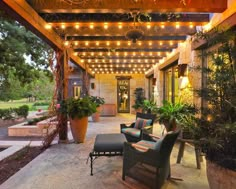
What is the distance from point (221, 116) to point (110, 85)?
9.71 m

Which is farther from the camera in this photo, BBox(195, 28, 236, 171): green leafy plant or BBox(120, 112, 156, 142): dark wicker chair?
BBox(120, 112, 156, 142): dark wicker chair

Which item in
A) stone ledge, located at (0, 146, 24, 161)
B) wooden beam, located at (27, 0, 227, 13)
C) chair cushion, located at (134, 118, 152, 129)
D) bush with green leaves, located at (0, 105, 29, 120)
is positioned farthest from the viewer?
bush with green leaves, located at (0, 105, 29, 120)

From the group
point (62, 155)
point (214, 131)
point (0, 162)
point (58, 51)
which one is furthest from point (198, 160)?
point (58, 51)

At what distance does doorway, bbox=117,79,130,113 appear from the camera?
457 inches

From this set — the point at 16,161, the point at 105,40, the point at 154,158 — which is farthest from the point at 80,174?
the point at 105,40

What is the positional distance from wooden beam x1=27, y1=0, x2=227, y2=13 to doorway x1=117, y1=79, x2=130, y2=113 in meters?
8.77

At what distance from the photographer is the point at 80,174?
2744 millimetres

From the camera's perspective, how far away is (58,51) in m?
4.38

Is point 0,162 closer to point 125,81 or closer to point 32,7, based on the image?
point 32,7

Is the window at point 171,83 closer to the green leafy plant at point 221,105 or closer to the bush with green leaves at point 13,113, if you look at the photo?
the green leafy plant at point 221,105

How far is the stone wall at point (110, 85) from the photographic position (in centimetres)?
1142

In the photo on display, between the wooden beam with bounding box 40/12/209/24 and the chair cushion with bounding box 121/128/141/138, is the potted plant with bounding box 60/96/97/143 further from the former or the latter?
the wooden beam with bounding box 40/12/209/24

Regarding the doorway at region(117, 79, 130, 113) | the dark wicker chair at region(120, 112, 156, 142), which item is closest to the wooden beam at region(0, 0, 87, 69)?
the dark wicker chair at region(120, 112, 156, 142)

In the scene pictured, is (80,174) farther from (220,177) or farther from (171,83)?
(171,83)
